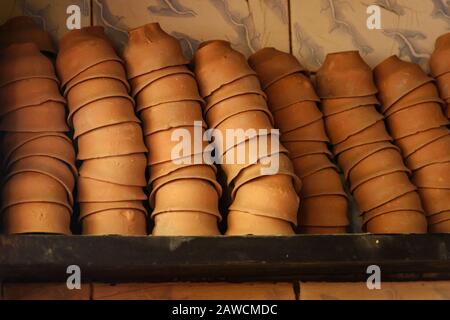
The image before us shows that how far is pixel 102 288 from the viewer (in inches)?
67.2

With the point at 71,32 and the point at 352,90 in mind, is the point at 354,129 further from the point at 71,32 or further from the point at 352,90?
the point at 71,32

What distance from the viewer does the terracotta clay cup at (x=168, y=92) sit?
168 cm

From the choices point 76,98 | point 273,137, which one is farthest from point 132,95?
point 273,137

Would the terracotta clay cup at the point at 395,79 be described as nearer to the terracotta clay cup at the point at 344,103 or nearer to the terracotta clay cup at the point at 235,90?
the terracotta clay cup at the point at 344,103

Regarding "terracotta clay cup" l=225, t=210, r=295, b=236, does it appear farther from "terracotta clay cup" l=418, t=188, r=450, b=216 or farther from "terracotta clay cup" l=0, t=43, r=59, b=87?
"terracotta clay cup" l=0, t=43, r=59, b=87

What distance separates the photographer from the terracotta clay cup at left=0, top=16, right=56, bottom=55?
177cm

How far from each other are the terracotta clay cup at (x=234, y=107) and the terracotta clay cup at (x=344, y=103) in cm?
18

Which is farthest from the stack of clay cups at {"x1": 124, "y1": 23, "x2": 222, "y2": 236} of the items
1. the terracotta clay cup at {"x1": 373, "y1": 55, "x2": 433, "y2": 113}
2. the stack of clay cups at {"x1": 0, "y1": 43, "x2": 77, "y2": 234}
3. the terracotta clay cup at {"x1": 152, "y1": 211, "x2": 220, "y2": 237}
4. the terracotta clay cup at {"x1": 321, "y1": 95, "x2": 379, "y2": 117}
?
the terracotta clay cup at {"x1": 373, "y1": 55, "x2": 433, "y2": 113}

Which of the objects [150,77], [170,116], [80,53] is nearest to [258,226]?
[170,116]

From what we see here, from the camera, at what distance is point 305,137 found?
177 cm

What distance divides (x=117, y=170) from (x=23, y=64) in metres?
0.30

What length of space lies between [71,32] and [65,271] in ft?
1.67

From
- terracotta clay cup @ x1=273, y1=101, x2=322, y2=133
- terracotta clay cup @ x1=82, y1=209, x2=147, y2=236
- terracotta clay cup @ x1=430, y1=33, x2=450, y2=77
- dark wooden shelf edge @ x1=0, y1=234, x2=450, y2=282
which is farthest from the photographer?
terracotta clay cup @ x1=430, y1=33, x2=450, y2=77

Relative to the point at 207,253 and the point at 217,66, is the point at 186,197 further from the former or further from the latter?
the point at 217,66
